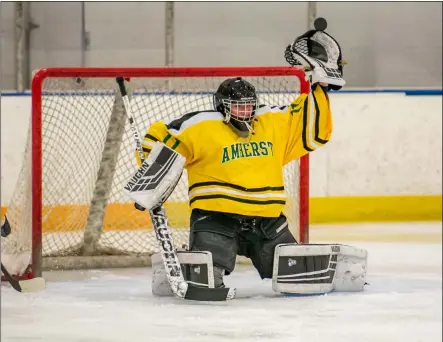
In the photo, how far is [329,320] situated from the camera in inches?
114

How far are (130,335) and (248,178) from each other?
2.63 ft

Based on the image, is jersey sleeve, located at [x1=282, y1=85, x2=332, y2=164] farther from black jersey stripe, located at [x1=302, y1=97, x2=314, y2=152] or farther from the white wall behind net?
the white wall behind net

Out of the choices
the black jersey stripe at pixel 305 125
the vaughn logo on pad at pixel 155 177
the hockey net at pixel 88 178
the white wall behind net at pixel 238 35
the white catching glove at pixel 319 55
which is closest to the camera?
the white catching glove at pixel 319 55

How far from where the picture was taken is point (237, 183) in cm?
327

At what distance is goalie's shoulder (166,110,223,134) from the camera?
3.28 meters

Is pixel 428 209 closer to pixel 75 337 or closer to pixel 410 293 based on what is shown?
pixel 410 293

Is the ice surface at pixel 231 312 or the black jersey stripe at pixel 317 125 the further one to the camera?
the black jersey stripe at pixel 317 125

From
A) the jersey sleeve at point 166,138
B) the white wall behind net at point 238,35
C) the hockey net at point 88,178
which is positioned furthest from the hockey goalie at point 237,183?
the white wall behind net at point 238,35

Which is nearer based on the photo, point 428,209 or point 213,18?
point 428,209

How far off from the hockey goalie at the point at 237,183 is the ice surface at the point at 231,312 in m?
0.10

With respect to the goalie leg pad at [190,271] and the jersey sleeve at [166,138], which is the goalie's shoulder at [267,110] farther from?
the goalie leg pad at [190,271]

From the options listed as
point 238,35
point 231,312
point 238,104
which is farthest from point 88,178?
point 238,35

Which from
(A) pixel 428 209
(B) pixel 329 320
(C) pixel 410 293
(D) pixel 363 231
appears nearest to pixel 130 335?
(B) pixel 329 320

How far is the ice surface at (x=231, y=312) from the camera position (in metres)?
2.66
